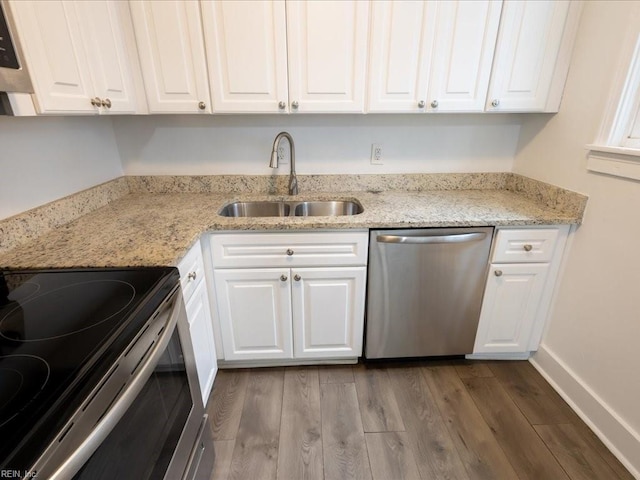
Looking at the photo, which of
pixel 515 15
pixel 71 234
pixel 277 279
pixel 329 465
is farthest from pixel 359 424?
pixel 515 15

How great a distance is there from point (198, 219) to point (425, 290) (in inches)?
48.3

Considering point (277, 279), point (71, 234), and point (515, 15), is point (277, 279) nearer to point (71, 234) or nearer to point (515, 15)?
point (71, 234)

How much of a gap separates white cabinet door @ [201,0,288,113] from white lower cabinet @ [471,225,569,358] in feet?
4.53

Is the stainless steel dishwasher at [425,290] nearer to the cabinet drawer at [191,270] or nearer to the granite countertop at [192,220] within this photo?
the granite countertop at [192,220]

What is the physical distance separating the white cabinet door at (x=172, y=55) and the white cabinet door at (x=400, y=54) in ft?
2.80

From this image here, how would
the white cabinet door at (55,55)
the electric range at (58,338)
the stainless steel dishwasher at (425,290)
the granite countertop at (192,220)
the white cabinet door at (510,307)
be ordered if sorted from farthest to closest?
1. the white cabinet door at (510,307)
2. the stainless steel dishwasher at (425,290)
3. the granite countertop at (192,220)
4. the white cabinet door at (55,55)
5. the electric range at (58,338)

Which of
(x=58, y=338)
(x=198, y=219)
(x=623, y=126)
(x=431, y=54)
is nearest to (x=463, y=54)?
(x=431, y=54)

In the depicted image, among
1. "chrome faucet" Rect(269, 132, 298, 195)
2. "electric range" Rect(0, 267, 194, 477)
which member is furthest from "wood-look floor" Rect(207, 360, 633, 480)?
"chrome faucet" Rect(269, 132, 298, 195)

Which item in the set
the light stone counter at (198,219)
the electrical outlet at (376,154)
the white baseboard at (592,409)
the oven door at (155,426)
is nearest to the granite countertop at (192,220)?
the light stone counter at (198,219)

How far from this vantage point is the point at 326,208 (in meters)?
2.07

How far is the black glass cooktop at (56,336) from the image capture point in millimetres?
554

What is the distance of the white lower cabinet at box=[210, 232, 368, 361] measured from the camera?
65.0 inches

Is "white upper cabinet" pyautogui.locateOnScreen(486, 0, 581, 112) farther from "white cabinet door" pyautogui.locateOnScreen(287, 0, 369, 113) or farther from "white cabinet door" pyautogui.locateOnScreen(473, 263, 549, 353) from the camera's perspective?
"white cabinet door" pyautogui.locateOnScreen(473, 263, 549, 353)

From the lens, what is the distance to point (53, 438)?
1.77ft
